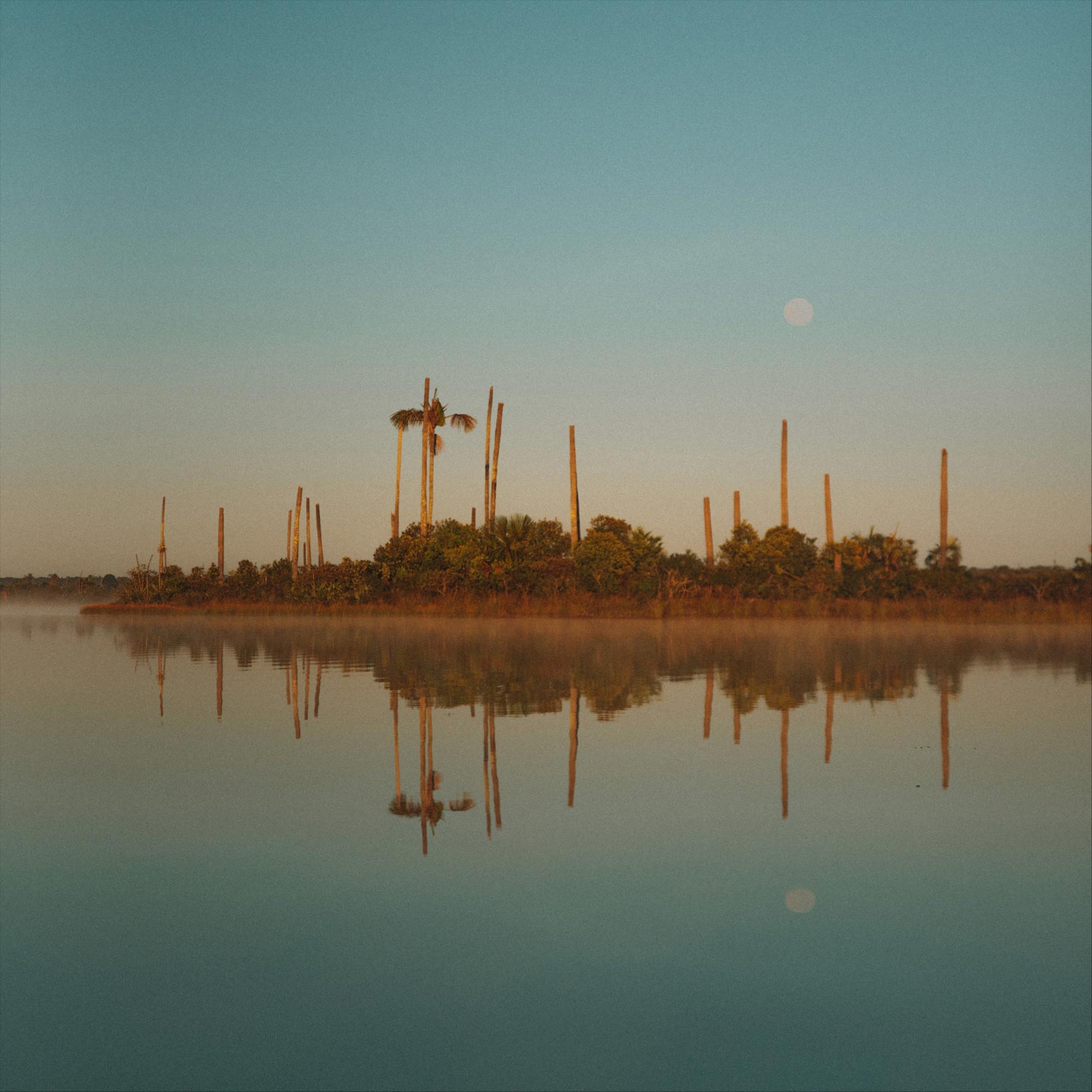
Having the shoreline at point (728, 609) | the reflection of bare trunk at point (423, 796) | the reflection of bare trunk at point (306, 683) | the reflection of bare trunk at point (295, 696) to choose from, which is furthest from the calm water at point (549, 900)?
the shoreline at point (728, 609)

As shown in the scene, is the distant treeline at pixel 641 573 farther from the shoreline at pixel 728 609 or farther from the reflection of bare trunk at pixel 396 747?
the reflection of bare trunk at pixel 396 747

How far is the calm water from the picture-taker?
4.00m

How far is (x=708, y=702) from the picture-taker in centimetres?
1420

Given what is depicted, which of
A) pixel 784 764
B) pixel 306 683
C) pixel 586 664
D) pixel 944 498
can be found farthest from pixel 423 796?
pixel 944 498

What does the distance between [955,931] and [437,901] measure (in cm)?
280

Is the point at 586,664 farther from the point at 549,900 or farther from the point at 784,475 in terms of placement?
the point at 784,475

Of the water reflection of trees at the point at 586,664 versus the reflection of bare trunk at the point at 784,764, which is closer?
the reflection of bare trunk at the point at 784,764

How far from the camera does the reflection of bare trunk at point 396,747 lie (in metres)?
8.45

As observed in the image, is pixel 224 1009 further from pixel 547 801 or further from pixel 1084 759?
pixel 1084 759

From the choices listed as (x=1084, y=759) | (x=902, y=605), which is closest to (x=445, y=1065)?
(x=1084, y=759)

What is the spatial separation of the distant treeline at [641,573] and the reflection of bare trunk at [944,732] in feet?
77.4

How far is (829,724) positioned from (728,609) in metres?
27.9

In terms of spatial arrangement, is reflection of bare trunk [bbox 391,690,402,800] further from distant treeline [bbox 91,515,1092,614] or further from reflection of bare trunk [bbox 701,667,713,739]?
distant treeline [bbox 91,515,1092,614]

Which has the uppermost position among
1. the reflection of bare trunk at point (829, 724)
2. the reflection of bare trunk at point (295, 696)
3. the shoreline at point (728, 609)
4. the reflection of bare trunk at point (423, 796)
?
the shoreline at point (728, 609)
